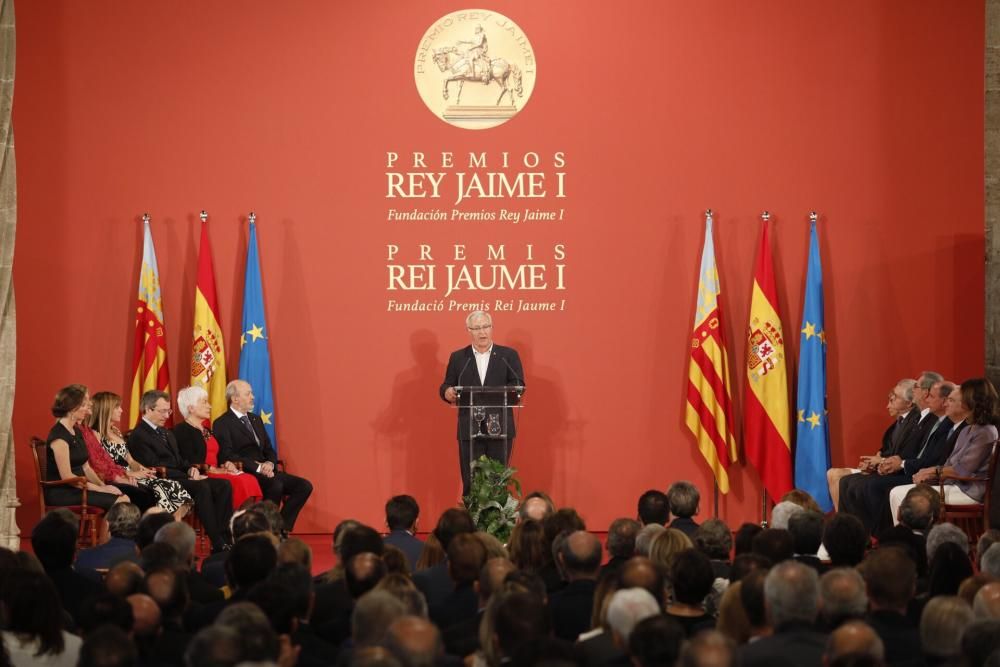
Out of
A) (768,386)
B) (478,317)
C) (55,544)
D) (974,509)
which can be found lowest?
(974,509)

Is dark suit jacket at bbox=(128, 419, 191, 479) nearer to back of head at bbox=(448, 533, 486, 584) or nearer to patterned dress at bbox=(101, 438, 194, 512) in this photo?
patterned dress at bbox=(101, 438, 194, 512)

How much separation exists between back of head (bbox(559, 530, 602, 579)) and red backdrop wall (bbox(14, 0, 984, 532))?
458cm

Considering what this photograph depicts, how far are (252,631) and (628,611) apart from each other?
967 millimetres

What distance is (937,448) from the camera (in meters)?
7.39

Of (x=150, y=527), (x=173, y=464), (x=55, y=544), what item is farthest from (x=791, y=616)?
(x=173, y=464)

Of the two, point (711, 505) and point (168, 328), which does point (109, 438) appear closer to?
point (168, 328)

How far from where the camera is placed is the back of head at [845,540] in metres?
4.48

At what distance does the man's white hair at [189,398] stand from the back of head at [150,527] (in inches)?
113

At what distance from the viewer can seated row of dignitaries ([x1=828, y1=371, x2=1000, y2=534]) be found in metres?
7.08

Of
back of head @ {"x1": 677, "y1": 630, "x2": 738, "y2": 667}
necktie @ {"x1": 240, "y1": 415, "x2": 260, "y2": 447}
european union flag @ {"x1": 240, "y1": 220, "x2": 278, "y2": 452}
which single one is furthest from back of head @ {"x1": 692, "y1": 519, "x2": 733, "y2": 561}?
european union flag @ {"x1": 240, "y1": 220, "x2": 278, "y2": 452}

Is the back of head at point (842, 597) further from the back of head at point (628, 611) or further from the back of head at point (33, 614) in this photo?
the back of head at point (33, 614)

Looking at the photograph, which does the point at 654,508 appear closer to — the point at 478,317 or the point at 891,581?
the point at 891,581

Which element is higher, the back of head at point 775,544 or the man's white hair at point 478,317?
the man's white hair at point 478,317

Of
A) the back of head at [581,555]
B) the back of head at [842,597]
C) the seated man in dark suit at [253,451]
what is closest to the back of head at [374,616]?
the back of head at [581,555]
